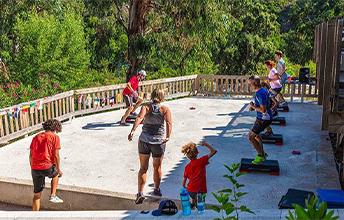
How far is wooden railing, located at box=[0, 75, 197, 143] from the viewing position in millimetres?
10992

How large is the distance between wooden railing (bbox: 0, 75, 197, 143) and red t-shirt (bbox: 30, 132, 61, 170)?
13.4ft

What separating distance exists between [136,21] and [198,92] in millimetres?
4015

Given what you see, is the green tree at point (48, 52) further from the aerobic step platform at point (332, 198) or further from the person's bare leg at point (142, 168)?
the aerobic step platform at point (332, 198)

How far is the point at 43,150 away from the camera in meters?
6.64

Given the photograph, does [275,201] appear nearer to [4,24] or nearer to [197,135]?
[197,135]

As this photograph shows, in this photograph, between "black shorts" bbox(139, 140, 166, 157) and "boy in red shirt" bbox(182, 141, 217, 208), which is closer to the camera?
"boy in red shirt" bbox(182, 141, 217, 208)

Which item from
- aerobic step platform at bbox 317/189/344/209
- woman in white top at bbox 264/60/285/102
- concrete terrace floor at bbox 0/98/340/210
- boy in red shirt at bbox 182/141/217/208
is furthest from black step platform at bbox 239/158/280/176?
woman in white top at bbox 264/60/285/102

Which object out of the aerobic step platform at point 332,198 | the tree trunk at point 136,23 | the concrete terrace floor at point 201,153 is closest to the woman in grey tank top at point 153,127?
the concrete terrace floor at point 201,153

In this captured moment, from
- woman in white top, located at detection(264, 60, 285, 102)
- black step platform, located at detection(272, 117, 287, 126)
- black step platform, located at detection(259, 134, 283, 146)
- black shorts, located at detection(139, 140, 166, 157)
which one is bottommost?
black step platform, located at detection(259, 134, 283, 146)

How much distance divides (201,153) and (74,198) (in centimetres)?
326

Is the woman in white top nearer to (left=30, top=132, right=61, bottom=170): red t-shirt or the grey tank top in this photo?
the grey tank top

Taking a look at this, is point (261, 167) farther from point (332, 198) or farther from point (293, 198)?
point (332, 198)

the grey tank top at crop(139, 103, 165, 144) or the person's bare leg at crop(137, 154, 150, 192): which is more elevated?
the grey tank top at crop(139, 103, 165, 144)

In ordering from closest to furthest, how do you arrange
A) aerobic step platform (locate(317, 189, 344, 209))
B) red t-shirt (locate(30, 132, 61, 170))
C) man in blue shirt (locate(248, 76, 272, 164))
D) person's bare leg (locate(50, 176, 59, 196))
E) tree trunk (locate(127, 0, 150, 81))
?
aerobic step platform (locate(317, 189, 344, 209)), red t-shirt (locate(30, 132, 61, 170)), person's bare leg (locate(50, 176, 59, 196)), man in blue shirt (locate(248, 76, 272, 164)), tree trunk (locate(127, 0, 150, 81))
